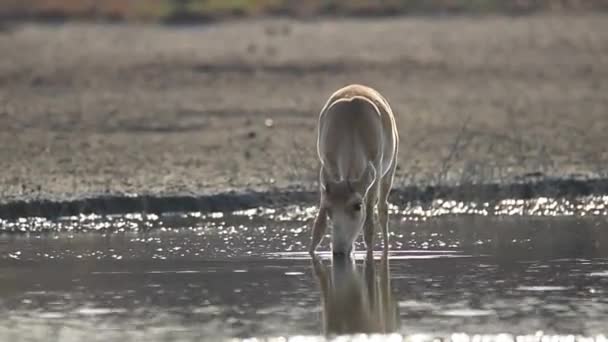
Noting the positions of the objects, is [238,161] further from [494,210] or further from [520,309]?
[520,309]

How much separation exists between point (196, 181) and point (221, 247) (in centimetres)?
339

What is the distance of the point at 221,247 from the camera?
11930 mm

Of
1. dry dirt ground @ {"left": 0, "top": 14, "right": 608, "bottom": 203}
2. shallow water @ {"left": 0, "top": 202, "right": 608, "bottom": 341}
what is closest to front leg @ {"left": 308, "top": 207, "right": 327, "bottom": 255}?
shallow water @ {"left": 0, "top": 202, "right": 608, "bottom": 341}

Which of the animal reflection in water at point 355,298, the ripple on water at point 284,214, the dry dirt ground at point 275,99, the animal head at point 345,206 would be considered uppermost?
the dry dirt ground at point 275,99

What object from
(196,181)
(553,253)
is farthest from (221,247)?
(196,181)

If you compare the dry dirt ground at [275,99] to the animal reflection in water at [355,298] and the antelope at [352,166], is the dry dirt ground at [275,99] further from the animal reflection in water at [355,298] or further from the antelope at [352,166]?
the animal reflection in water at [355,298]

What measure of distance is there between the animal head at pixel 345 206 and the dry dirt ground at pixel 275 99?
2.86 metres

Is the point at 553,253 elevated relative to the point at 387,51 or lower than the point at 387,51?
lower

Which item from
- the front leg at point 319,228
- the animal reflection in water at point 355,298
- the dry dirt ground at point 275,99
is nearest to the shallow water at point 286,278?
the animal reflection in water at point 355,298

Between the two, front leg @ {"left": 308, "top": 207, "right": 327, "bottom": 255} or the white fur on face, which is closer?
the white fur on face

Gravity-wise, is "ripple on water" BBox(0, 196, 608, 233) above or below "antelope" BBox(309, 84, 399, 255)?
below

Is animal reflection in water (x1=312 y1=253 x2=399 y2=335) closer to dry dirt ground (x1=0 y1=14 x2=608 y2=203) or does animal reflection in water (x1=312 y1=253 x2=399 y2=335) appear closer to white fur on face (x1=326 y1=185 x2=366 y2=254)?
white fur on face (x1=326 y1=185 x2=366 y2=254)

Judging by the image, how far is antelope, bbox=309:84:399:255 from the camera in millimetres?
11242

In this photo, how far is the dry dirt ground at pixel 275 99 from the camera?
15.8m
